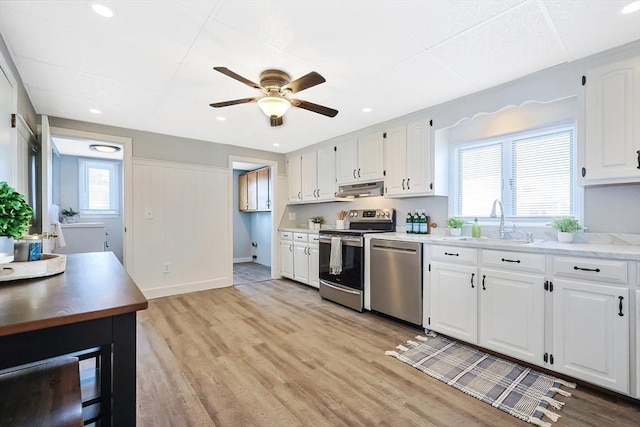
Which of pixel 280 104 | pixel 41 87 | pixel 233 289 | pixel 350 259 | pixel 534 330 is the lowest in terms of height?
pixel 233 289

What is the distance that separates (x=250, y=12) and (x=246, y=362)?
2477mm

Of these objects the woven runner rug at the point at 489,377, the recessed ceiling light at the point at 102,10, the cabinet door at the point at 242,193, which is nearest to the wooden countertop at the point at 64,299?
the recessed ceiling light at the point at 102,10

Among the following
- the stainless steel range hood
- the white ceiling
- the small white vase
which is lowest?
the small white vase

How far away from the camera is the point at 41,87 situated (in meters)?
2.71

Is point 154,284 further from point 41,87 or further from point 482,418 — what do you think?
point 482,418

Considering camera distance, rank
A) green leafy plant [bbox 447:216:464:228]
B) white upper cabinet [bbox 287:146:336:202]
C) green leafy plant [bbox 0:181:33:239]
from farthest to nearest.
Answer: white upper cabinet [bbox 287:146:336:202]
green leafy plant [bbox 447:216:464:228]
green leafy plant [bbox 0:181:33:239]

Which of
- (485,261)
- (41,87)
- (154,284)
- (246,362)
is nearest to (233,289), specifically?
(154,284)

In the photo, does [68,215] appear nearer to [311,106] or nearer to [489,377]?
[311,106]

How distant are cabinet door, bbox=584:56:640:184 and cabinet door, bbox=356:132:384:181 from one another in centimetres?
200

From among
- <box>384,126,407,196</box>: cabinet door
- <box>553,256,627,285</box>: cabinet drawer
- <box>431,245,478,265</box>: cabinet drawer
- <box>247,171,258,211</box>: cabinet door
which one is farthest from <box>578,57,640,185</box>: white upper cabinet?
<box>247,171,258,211</box>: cabinet door

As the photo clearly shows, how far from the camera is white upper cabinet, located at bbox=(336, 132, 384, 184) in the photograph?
12.5ft

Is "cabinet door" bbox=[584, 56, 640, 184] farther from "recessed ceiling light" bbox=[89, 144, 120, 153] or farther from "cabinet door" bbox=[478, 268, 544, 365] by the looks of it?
"recessed ceiling light" bbox=[89, 144, 120, 153]

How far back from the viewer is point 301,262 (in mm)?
4781

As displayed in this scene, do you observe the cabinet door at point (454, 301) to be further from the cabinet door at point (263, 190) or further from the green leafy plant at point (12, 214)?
the cabinet door at point (263, 190)
